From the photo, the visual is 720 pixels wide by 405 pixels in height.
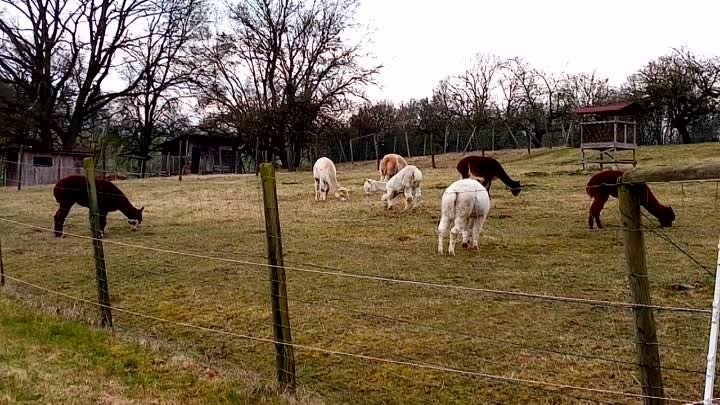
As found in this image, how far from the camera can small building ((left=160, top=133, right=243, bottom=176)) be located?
42.2m

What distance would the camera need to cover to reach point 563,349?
4988 millimetres

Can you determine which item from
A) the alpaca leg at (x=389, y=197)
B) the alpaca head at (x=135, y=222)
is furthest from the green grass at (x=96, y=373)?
the alpaca leg at (x=389, y=197)

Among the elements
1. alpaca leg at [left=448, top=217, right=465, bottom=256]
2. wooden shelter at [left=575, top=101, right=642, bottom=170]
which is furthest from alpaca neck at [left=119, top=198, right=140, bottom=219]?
wooden shelter at [left=575, top=101, right=642, bottom=170]

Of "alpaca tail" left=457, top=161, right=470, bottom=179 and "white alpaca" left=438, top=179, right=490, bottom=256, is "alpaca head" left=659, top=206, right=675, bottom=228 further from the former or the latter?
"alpaca tail" left=457, top=161, right=470, bottom=179

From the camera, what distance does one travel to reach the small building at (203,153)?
42250mm

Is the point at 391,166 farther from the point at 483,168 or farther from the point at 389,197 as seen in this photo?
the point at 389,197

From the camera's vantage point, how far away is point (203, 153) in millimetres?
43062

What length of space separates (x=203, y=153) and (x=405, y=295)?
38473mm

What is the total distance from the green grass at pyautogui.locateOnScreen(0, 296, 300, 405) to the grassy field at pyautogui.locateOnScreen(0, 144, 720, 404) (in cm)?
21

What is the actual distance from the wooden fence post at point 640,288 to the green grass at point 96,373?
7.59 feet

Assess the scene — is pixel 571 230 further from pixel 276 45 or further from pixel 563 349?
pixel 276 45

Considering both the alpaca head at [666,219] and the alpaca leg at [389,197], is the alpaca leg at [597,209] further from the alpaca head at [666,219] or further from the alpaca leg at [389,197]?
the alpaca leg at [389,197]

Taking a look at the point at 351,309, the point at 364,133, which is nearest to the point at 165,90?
the point at 364,133

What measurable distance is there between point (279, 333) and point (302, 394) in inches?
17.9
